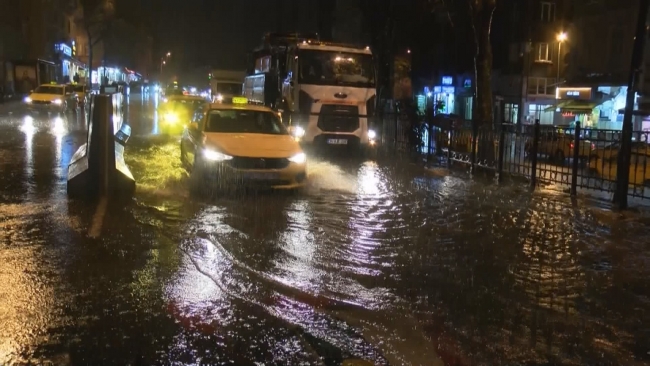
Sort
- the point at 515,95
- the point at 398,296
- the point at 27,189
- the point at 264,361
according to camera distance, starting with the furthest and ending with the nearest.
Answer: the point at 515,95, the point at 27,189, the point at 398,296, the point at 264,361

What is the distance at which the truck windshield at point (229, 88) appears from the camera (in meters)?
36.2

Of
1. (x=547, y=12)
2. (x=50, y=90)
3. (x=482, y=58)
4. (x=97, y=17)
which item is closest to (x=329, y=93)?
(x=482, y=58)

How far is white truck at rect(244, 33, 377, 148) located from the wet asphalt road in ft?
24.8

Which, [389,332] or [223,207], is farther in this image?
[223,207]

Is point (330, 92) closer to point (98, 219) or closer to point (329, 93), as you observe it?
point (329, 93)

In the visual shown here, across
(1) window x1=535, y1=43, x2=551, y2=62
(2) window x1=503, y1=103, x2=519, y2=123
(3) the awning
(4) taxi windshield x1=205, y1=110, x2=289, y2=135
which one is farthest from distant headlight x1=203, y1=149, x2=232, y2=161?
(1) window x1=535, y1=43, x2=551, y2=62

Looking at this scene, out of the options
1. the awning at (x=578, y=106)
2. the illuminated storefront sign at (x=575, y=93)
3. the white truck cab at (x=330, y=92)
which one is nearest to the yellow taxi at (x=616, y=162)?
the white truck cab at (x=330, y=92)

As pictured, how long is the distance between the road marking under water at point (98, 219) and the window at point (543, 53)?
42.2 m

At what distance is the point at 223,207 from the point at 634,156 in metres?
7.74

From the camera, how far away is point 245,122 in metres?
13.3

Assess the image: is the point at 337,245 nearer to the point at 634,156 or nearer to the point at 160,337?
the point at 160,337

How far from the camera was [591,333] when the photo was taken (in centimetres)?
561

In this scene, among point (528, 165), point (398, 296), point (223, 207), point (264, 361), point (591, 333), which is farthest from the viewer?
point (528, 165)

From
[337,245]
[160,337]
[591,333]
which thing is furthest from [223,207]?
[591,333]
